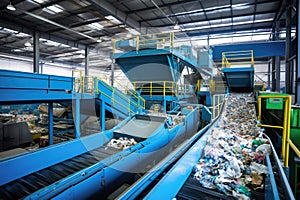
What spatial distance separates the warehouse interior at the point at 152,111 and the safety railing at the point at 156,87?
52 millimetres

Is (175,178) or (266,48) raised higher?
(266,48)

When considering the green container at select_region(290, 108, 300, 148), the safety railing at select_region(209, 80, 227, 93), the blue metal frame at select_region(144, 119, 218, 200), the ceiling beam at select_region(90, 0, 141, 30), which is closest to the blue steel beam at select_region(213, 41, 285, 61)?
the safety railing at select_region(209, 80, 227, 93)

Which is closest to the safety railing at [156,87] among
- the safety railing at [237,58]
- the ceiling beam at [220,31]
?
the safety railing at [237,58]

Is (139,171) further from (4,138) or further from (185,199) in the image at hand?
(4,138)

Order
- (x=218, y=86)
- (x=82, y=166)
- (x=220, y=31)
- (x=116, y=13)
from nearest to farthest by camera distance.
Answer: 1. (x=82, y=166)
2. (x=116, y=13)
3. (x=218, y=86)
4. (x=220, y=31)

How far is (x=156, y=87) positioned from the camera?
304 inches

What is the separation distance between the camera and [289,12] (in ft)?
26.9

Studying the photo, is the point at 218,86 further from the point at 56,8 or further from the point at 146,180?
the point at 56,8

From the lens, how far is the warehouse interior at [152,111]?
6.64 feet

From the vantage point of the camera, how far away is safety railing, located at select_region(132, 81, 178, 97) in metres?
7.57

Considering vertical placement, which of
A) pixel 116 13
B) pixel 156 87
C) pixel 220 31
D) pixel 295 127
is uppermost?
pixel 220 31

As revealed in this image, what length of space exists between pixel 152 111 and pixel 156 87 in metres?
1.13

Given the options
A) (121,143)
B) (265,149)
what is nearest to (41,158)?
(121,143)

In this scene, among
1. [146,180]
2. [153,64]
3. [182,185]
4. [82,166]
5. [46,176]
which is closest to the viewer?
[146,180]
